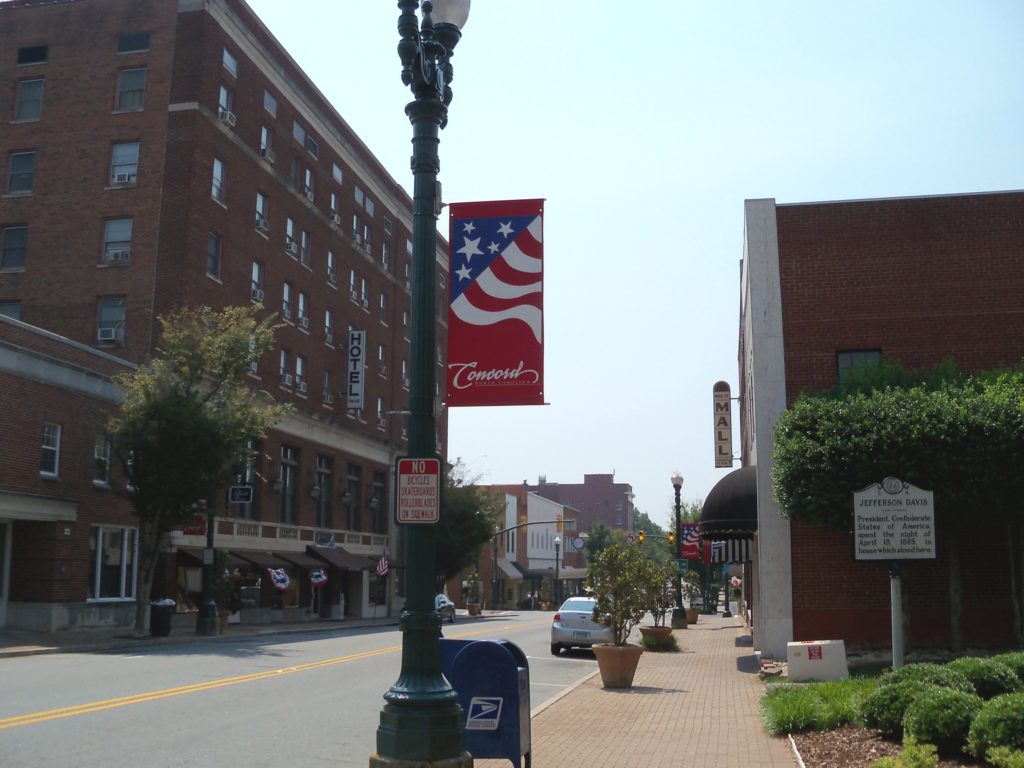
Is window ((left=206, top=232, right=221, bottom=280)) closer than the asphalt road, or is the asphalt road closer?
the asphalt road

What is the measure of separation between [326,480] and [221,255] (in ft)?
47.8

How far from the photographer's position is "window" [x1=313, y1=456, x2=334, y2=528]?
49.1 m

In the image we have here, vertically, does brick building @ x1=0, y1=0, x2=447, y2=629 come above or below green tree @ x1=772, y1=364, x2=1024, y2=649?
above

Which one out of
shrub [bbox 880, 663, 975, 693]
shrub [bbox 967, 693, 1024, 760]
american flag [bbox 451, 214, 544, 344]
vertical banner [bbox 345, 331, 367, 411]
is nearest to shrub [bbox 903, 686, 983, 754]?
shrub [bbox 967, 693, 1024, 760]

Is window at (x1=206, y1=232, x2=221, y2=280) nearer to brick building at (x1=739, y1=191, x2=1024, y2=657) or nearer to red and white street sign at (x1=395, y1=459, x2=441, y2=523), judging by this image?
brick building at (x1=739, y1=191, x2=1024, y2=657)

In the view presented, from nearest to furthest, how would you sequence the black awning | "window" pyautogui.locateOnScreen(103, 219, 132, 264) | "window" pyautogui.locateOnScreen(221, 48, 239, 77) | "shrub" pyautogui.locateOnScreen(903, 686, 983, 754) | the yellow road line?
"shrub" pyautogui.locateOnScreen(903, 686, 983, 754)
the yellow road line
the black awning
"window" pyautogui.locateOnScreen(103, 219, 132, 264)
"window" pyautogui.locateOnScreen(221, 48, 239, 77)

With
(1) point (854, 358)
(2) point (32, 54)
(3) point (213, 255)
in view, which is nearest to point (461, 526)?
(3) point (213, 255)

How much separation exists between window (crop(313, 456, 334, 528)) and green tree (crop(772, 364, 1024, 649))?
33.8 meters

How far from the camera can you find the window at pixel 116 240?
120 ft

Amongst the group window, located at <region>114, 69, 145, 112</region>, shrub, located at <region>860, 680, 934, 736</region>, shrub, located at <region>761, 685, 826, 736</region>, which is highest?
window, located at <region>114, 69, 145, 112</region>

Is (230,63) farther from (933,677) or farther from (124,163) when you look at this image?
(933,677)

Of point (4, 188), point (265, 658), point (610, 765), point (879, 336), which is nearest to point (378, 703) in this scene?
point (610, 765)

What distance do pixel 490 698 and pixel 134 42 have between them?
3673 centimetres

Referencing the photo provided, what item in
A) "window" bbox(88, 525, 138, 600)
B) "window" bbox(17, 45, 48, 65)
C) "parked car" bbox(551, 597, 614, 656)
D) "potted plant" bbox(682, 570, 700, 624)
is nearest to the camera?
"parked car" bbox(551, 597, 614, 656)
